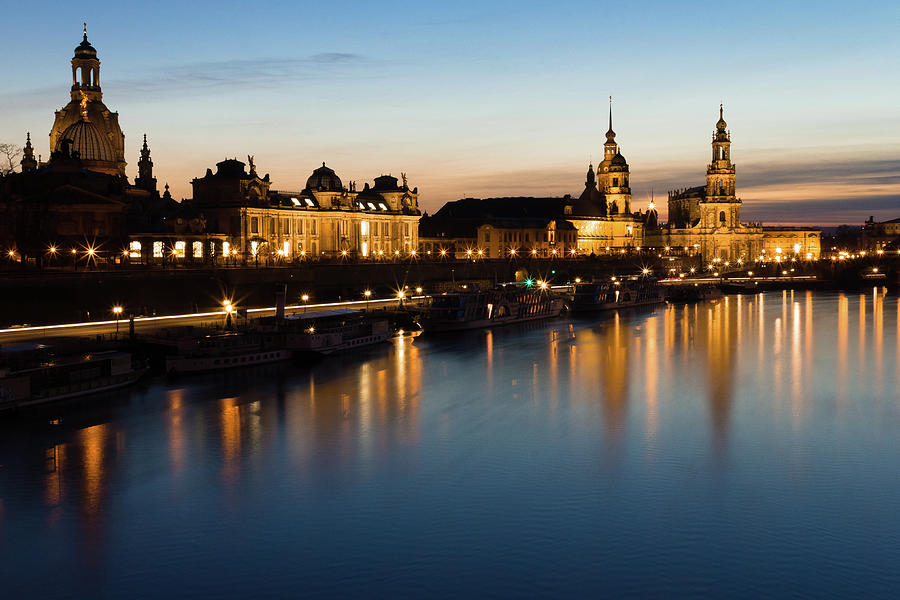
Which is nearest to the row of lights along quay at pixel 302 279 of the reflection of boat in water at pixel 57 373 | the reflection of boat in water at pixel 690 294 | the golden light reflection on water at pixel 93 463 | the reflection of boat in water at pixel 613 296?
the reflection of boat in water at pixel 613 296

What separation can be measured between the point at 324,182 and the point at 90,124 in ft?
89.1

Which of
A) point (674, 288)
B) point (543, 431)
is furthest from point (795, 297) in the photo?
point (543, 431)

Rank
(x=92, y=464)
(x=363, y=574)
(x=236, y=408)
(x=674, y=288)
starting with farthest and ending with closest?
(x=674, y=288), (x=236, y=408), (x=92, y=464), (x=363, y=574)

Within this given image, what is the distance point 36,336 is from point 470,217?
11288cm

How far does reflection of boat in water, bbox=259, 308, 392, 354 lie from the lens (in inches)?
2007

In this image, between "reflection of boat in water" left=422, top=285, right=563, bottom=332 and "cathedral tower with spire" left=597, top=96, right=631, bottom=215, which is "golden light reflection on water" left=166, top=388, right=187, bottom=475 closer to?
"reflection of boat in water" left=422, top=285, right=563, bottom=332

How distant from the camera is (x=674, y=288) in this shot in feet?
388

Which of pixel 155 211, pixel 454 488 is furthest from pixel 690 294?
pixel 454 488

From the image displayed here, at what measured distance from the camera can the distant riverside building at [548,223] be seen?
14438cm

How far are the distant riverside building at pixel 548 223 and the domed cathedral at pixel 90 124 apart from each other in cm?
4400

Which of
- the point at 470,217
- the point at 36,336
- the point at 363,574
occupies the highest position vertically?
the point at 470,217

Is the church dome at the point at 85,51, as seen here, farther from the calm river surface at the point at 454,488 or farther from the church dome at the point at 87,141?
the calm river surface at the point at 454,488

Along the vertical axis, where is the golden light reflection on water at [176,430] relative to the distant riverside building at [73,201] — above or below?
below

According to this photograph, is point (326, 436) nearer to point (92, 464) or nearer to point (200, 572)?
point (92, 464)
